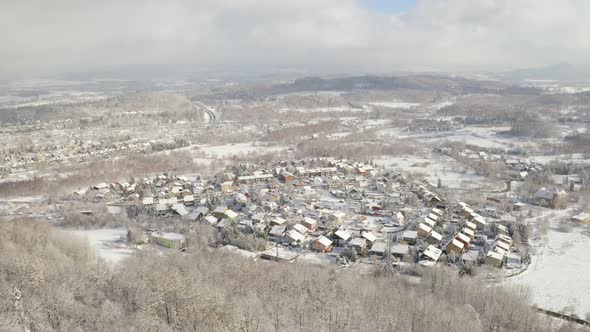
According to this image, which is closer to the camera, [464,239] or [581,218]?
[464,239]

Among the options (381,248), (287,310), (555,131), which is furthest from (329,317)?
(555,131)

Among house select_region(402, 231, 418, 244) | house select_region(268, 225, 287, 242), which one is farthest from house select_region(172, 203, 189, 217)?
house select_region(402, 231, 418, 244)

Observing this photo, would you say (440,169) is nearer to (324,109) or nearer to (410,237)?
(410,237)

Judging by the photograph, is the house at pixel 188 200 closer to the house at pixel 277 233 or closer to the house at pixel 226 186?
the house at pixel 226 186

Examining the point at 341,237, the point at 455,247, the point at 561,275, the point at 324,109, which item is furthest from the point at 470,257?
the point at 324,109

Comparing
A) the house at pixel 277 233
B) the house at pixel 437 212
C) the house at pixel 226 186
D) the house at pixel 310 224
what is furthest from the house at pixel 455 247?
the house at pixel 226 186

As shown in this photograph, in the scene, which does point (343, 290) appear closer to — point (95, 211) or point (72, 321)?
point (72, 321)
